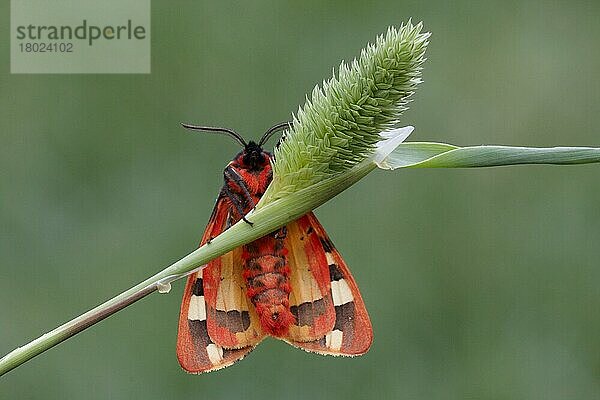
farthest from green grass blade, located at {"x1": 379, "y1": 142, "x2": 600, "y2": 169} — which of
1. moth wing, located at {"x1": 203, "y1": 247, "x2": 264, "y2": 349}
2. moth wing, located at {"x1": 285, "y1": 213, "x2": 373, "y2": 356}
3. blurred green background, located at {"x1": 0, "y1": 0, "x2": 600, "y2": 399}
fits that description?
blurred green background, located at {"x1": 0, "y1": 0, "x2": 600, "y2": 399}

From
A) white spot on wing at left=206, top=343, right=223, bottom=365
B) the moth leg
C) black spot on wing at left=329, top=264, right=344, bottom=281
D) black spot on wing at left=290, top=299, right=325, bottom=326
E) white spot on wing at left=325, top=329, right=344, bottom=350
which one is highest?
the moth leg

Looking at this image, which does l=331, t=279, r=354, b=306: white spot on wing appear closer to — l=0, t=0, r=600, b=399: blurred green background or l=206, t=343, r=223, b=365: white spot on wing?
l=206, t=343, r=223, b=365: white spot on wing

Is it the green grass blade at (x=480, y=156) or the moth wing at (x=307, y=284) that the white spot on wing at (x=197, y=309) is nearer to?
the moth wing at (x=307, y=284)

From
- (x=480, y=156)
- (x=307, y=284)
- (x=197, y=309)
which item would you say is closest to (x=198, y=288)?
(x=197, y=309)

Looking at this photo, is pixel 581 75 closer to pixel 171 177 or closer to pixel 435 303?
pixel 435 303

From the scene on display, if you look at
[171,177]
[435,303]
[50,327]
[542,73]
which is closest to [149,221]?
[171,177]

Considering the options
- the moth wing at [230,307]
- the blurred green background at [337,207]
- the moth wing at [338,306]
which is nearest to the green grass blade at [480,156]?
the moth wing at [338,306]
